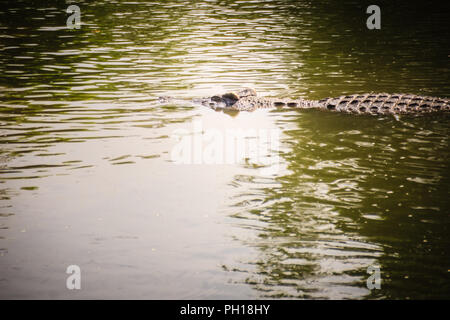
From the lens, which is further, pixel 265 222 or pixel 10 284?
pixel 265 222

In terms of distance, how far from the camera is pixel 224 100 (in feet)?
34.1

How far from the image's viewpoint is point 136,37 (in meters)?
17.4

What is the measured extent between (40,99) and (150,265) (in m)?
6.67

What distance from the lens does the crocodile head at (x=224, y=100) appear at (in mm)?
10320

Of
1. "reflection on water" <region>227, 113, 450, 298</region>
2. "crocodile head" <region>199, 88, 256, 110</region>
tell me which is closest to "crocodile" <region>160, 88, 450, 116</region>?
"crocodile head" <region>199, 88, 256, 110</region>

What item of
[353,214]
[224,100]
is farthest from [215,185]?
[224,100]

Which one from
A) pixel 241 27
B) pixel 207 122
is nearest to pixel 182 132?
pixel 207 122

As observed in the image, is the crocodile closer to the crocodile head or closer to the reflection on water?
the crocodile head

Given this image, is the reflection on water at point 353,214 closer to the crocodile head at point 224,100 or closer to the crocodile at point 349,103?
the crocodile at point 349,103

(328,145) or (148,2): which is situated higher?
(148,2)

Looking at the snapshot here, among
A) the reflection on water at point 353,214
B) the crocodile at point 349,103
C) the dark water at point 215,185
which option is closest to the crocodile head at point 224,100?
the crocodile at point 349,103

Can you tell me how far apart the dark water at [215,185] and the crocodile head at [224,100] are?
39 centimetres

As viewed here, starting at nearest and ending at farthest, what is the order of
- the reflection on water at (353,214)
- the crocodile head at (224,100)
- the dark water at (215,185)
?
1. the reflection on water at (353,214)
2. the dark water at (215,185)
3. the crocodile head at (224,100)
